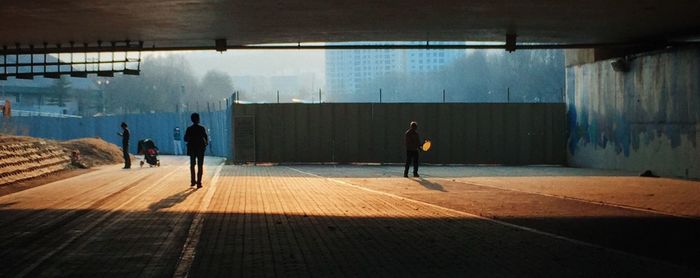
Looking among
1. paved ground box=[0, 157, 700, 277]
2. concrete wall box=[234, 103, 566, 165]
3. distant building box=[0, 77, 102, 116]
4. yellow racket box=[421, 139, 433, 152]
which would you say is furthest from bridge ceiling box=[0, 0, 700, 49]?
distant building box=[0, 77, 102, 116]

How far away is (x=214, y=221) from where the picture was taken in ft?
42.0

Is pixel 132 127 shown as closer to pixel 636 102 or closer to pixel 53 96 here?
pixel 636 102

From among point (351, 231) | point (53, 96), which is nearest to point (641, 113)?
point (351, 231)

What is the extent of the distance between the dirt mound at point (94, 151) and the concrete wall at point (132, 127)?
5.36 m

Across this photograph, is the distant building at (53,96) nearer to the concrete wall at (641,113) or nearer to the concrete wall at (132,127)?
the concrete wall at (132,127)

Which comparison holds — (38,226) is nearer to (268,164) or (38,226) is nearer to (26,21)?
(26,21)

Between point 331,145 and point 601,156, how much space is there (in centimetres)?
1152

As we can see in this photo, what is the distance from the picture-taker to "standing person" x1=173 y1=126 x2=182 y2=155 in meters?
53.8

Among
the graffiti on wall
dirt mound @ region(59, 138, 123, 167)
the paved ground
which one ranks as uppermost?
the graffiti on wall

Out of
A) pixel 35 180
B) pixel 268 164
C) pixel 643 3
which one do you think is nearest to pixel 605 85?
pixel 643 3

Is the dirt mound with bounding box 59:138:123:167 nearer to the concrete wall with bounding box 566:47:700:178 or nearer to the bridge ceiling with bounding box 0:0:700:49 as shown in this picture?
the bridge ceiling with bounding box 0:0:700:49

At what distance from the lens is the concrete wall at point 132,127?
48.2 m

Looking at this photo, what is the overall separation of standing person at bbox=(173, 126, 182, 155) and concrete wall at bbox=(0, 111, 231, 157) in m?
0.58

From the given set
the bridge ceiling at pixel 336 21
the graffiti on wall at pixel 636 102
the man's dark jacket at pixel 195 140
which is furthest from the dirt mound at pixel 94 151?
the graffiti on wall at pixel 636 102
